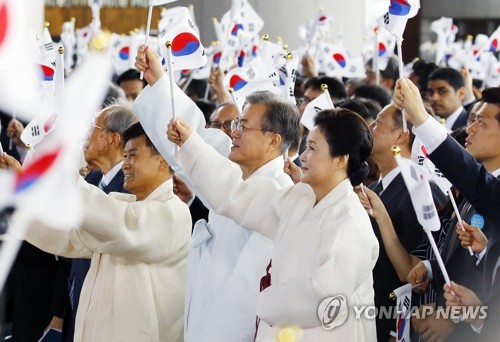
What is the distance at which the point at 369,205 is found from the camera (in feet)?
12.7

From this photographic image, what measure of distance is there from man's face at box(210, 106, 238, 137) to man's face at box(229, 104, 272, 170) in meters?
1.32

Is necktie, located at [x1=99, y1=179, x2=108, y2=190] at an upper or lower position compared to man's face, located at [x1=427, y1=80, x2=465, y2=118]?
upper

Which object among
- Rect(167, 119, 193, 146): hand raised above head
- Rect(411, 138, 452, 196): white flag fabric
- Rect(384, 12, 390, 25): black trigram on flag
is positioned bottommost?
Rect(411, 138, 452, 196): white flag fabric

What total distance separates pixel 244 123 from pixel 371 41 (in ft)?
28.9

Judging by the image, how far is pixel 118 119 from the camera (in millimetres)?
4336

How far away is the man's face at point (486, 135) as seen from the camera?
335cm

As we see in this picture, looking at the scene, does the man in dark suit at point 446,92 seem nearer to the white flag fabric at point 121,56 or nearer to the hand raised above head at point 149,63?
the white flag fabric at point 121,56

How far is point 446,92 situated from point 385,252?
354cm

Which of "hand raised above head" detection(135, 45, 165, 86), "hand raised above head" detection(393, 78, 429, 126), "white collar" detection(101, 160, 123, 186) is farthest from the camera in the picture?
"white collar" detection(101, 160, 123, 186)

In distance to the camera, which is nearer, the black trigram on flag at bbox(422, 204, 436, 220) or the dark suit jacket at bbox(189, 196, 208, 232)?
the black trigram on flag at bbox(422, 204, 436, 220)

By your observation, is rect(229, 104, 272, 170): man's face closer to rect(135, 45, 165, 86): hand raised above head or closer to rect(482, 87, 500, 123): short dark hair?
rect(135, 45, 165, 86): hand raised above head

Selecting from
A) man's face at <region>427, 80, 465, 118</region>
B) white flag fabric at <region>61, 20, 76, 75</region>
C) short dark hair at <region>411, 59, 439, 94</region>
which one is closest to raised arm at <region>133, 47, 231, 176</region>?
man's face at <region>427, 80, 465, 118</region>

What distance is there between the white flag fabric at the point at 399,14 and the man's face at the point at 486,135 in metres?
0.78

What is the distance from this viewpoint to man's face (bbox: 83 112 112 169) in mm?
4371
